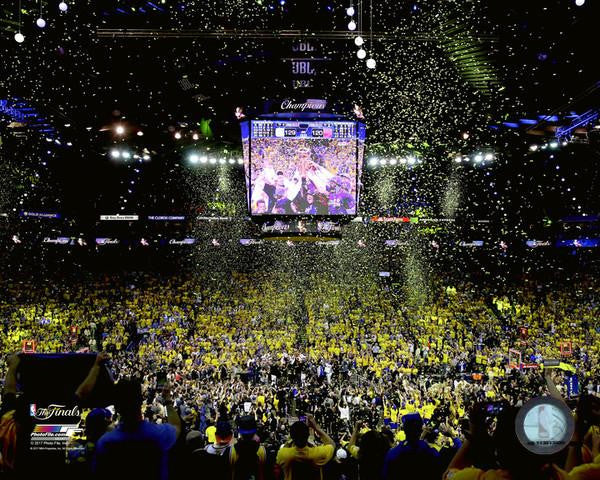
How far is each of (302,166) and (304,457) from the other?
9186 millimetres

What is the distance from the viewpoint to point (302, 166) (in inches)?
468

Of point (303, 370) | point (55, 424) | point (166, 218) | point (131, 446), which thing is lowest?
point (303, 370)

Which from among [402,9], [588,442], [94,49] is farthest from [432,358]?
[588,442]

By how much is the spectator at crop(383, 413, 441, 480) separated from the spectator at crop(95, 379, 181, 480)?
1208 millimetres

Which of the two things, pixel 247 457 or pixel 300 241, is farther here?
pixel 300 241

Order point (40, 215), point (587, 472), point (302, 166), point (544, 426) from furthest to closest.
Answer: point (40, 215) → point (302, 166) → point (587, 472) → point (544, 426)

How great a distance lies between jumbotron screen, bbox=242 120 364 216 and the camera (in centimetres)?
1173

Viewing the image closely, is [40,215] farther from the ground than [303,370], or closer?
farther from the ground

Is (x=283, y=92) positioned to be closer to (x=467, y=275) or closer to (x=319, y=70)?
(x=319, y=70)

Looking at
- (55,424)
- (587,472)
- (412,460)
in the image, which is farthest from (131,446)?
(587,472)

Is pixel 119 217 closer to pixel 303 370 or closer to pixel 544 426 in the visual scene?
pixel 303 370

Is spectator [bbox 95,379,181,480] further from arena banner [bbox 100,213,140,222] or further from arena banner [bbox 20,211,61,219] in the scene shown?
arena banner [bbox 20,211,61,219]

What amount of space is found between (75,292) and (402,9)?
2230 centimetres

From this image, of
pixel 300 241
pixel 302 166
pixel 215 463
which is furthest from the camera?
pixel 300 241
